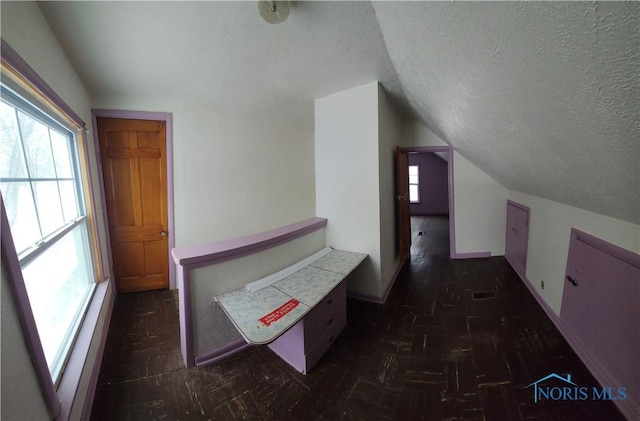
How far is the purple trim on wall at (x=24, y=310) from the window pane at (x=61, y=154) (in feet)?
4.51

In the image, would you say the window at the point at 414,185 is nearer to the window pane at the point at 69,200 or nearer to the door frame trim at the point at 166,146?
the door frame trim at the point at 166,146

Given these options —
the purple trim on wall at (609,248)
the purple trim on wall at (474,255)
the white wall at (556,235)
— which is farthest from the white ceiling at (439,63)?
the purple trim on wall at (474,255)

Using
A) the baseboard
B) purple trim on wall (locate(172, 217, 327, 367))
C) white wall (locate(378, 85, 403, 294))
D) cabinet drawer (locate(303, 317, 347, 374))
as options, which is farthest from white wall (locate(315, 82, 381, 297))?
the baseboard

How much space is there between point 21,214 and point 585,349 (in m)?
3.75

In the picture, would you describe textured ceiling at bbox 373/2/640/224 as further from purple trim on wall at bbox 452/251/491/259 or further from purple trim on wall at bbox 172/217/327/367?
purple trim on wall at bbox 452/251/491/259

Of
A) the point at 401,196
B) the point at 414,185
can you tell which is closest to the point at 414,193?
the point at 414,185

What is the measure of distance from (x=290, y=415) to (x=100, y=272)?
246 centimetres

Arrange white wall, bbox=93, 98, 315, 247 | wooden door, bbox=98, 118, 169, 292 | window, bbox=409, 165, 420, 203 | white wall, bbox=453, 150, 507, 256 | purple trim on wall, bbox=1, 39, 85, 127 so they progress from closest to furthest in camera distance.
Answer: purple trim on wall, bbox=1, 39, 85, 127
wooden door, bbox=98, 118, 169, 292
white wall, bbox=93, 98, 315, 247
white wall, bbox=453, 150, 507, 256
window, bbox=409, 165, 420, 203

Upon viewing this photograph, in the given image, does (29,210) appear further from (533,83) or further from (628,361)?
(628,361)

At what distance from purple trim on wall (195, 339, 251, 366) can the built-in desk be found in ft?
0.95

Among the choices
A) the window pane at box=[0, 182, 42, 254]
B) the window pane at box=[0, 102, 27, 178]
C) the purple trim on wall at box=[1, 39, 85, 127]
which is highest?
the purple trim on wall at box=[1, 39, 85, 127]

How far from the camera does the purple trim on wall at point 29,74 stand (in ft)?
3.51

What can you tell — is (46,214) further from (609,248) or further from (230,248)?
(609,248)

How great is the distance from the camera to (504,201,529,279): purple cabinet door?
3016 millimetres
